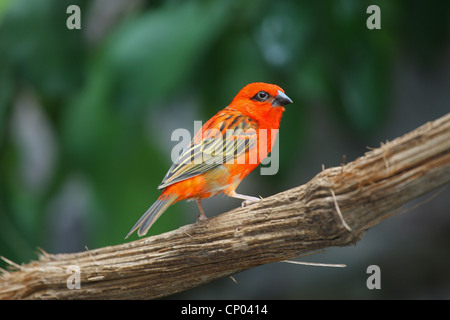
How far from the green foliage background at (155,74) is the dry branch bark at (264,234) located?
Answer: 1.88 feet

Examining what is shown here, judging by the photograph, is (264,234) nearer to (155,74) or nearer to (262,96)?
(262,96)

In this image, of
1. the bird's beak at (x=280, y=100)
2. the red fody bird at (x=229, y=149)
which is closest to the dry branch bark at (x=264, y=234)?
the red fody bird at (x=229, y=149)

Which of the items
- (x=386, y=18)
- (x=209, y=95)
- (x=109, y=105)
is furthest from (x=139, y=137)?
(x=386, y=18)

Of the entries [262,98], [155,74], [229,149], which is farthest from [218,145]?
[155,74]

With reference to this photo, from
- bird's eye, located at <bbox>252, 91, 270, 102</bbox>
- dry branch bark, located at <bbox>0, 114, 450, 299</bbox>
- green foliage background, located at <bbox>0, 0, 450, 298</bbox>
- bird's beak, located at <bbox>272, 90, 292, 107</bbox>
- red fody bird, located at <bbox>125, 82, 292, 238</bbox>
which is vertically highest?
green foliage background, located at <bbox>0, 0, 450, 298</bbox>

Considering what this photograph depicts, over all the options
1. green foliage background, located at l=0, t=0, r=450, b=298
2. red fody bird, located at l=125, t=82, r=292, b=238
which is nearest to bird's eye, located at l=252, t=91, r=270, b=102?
red fody bird, located at l=125, t=82, r=292, b=238

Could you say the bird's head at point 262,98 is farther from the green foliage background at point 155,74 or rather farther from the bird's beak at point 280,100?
the green foliage background at point 155,74

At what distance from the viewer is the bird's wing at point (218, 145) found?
4.35 ft

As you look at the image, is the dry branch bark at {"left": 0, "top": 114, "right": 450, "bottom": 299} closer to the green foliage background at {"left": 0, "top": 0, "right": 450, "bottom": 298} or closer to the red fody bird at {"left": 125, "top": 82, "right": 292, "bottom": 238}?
the red fody bird at {"left": 125, "top": 82, "right": 292, "bottom": 238}

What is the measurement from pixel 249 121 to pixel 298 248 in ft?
1.06

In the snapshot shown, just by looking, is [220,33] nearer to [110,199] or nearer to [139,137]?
[139,137]

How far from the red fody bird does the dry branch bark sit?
96 millimetres

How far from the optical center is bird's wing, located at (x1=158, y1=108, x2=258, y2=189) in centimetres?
133
